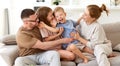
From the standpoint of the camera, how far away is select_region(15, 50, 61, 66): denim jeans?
2.62m

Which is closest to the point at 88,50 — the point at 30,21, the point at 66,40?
the point at 66,40

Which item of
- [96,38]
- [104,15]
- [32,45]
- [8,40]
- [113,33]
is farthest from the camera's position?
[104,15]

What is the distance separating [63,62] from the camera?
2754 mm

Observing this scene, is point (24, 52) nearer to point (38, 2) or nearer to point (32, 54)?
point (32, 54)

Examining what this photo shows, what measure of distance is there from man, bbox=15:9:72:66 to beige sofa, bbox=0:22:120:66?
123mm

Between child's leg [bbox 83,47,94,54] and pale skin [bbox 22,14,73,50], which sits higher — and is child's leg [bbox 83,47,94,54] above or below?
below

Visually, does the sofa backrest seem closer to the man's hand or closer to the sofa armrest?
the man's hand

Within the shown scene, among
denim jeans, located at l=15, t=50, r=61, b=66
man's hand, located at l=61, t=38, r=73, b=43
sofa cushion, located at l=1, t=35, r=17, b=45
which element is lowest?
denim jeans, located at l=15, t=50, r=61, b=66

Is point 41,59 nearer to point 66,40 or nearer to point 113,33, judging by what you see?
point 66,40

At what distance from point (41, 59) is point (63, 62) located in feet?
0.84

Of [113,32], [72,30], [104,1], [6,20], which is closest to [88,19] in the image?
[72,30]

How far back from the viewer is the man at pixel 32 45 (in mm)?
2677

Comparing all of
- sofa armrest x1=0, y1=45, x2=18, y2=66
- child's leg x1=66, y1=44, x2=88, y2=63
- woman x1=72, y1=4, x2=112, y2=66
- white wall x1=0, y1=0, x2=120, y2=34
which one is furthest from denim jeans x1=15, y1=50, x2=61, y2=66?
white wall x1=0, y1=0, x2=120, y2=34

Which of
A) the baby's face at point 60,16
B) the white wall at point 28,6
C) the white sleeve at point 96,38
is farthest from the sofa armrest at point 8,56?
the white wall at point 28,6
